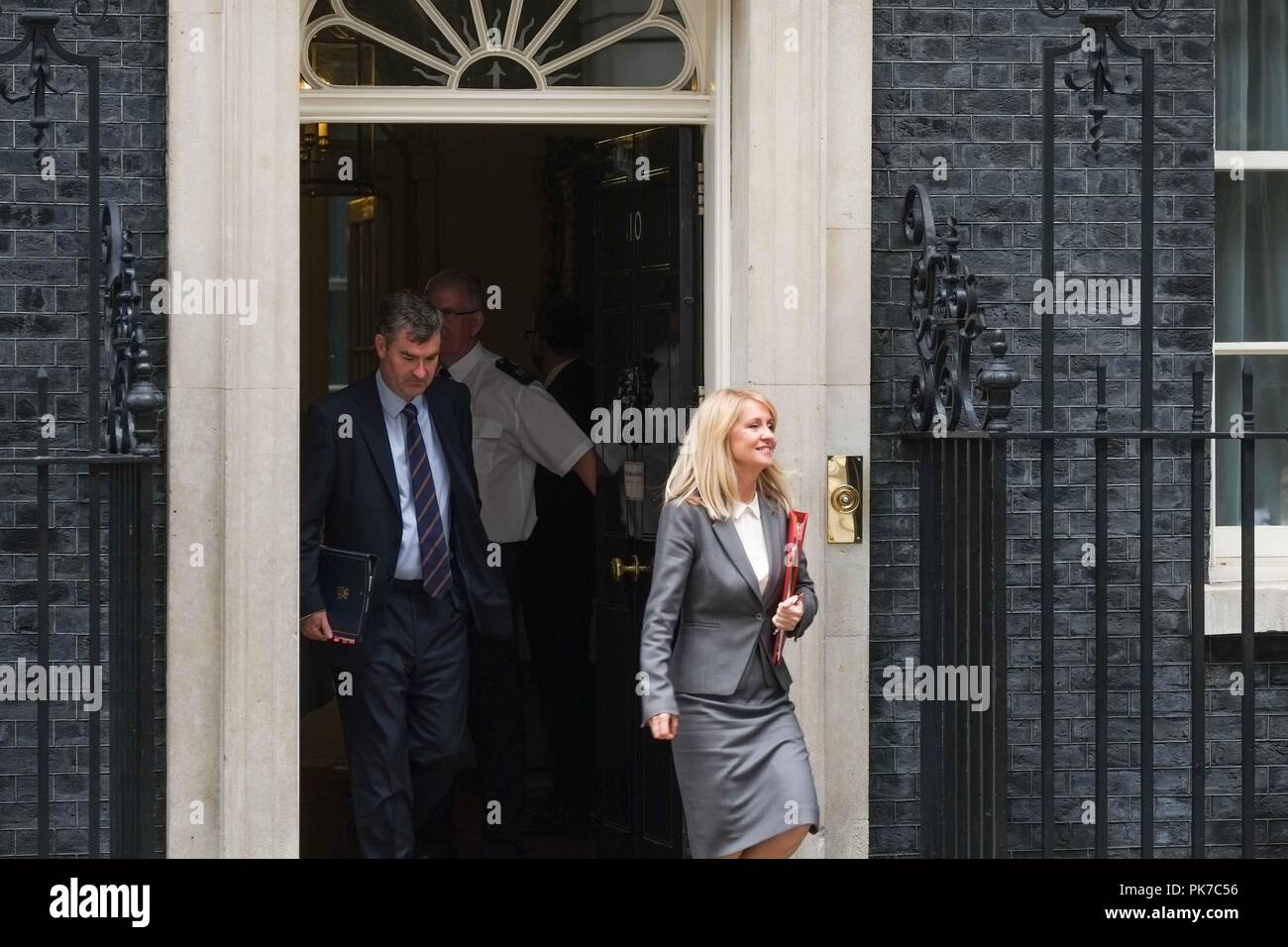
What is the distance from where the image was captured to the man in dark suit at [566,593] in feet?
28.6

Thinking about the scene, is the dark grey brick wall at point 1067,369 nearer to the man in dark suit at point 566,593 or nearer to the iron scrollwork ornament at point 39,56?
the man in dark suit at point 566,593

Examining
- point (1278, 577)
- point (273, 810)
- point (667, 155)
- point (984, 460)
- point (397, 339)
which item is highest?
point (667, 155)

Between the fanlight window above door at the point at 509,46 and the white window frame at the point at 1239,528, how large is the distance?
2148mm

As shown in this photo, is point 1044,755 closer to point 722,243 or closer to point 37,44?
point 722,243

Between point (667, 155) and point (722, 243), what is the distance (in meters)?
0.54

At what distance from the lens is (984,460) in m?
6.06

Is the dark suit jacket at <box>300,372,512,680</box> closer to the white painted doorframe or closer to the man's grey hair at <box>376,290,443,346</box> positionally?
the man's grey hair at <box>376,290,443,346</box>

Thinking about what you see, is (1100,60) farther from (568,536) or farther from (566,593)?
(566,593)

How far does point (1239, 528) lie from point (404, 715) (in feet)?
10.8

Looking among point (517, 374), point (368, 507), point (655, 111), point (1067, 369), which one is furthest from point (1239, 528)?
point (368, 507)

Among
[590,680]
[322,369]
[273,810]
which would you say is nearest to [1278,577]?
[590,680]

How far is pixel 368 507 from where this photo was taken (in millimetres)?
6859

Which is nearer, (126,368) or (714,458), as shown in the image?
(714,458)

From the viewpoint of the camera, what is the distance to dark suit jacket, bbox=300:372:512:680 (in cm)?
676
